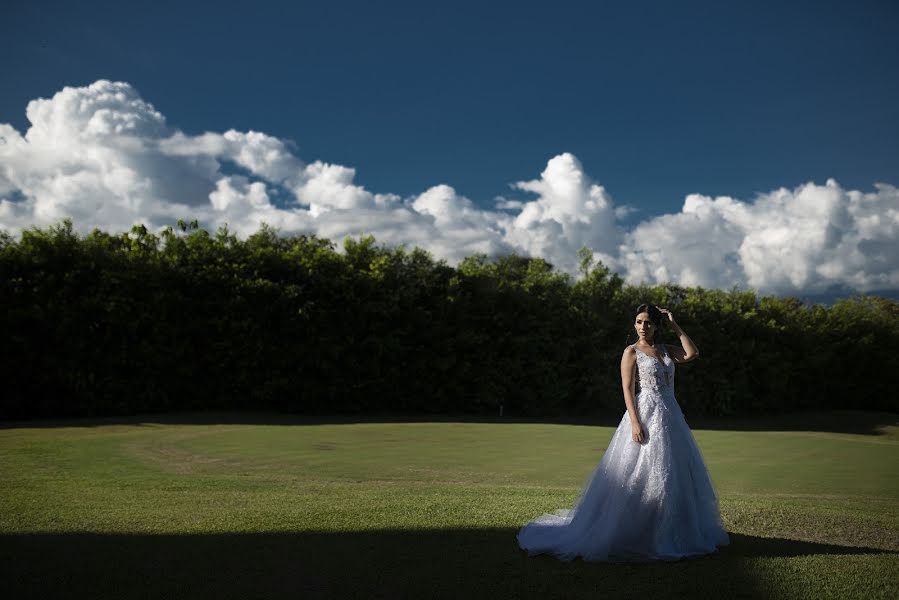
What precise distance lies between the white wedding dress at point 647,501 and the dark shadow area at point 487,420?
12.4 metres

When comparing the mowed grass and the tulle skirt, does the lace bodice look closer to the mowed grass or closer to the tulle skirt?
the tulle skirt

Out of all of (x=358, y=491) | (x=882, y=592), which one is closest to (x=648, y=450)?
(x=882, y=592)

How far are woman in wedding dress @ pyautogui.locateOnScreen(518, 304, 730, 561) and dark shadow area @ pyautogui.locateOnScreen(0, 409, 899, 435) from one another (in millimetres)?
12358

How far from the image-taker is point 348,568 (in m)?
5.16

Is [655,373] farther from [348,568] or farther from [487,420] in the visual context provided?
[487,420]

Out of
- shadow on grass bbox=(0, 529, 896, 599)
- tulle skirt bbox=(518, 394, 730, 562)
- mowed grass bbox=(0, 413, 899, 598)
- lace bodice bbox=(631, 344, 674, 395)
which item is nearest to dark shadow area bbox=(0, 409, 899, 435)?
mowed grass bbox=(0, 413, 899, 598)

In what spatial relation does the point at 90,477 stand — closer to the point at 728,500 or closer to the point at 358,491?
the point at 358,491

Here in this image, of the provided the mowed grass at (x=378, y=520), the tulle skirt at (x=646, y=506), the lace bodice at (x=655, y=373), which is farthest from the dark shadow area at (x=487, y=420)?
the lace bodice at (x=655, y=373)

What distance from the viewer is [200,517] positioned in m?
6.86

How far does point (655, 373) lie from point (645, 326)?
1.44 feet

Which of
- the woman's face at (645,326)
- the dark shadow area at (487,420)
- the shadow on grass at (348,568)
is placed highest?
the woman's face at (645,326)

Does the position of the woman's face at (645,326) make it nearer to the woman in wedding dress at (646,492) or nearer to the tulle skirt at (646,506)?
the woman in wedding dress at (646,492)

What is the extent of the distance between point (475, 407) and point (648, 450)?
16292 millimetres

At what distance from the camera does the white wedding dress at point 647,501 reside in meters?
5.50
